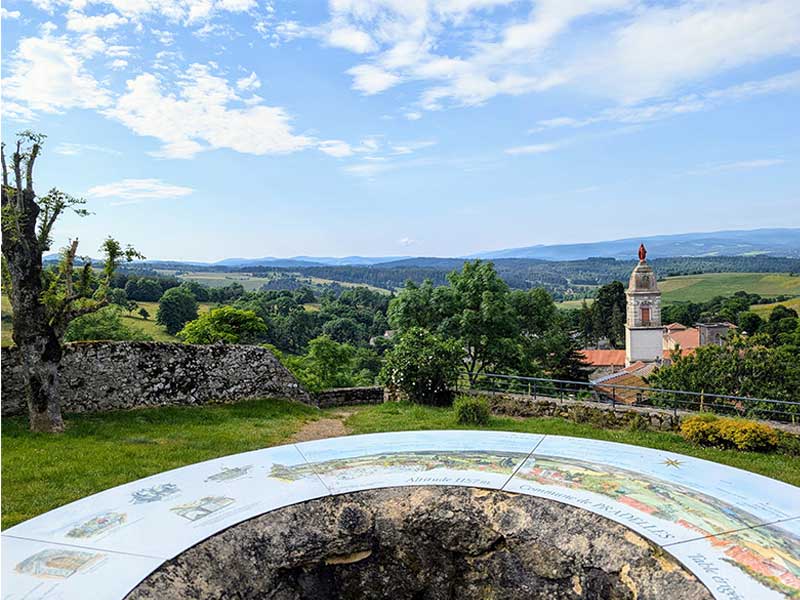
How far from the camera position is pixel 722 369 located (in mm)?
22766

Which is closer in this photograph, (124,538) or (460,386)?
(124,538)

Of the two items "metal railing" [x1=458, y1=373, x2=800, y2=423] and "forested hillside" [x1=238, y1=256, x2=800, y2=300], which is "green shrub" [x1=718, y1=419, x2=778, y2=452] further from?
"forested hillside" [x1=238, y1=256, x2=800, y2=300]

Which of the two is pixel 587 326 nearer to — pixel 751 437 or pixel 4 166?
pixel 751 437

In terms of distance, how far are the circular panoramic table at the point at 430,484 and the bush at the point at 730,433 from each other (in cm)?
207

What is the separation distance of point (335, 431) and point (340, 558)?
4842mm

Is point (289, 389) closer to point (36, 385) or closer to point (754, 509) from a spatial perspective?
point (36, 385)

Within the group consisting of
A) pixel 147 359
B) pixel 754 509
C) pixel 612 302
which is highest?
pixel 147 359

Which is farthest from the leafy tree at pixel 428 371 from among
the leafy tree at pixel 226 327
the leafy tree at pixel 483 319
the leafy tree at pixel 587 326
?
the leafy tree at pixel 587 326

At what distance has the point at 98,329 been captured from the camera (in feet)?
71.9

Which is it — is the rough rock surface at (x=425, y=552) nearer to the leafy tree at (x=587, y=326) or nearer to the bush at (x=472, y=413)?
the bush at (x=472, y=413)

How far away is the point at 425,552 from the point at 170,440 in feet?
16.6

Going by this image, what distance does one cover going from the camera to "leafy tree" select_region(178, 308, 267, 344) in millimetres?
16750

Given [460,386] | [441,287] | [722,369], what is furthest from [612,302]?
[460,386]

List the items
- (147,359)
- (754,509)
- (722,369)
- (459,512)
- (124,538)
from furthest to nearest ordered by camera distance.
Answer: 1. (722,369)
2. (147,359)
3. (459,512)
4. (754,509)
5. (124,538)
